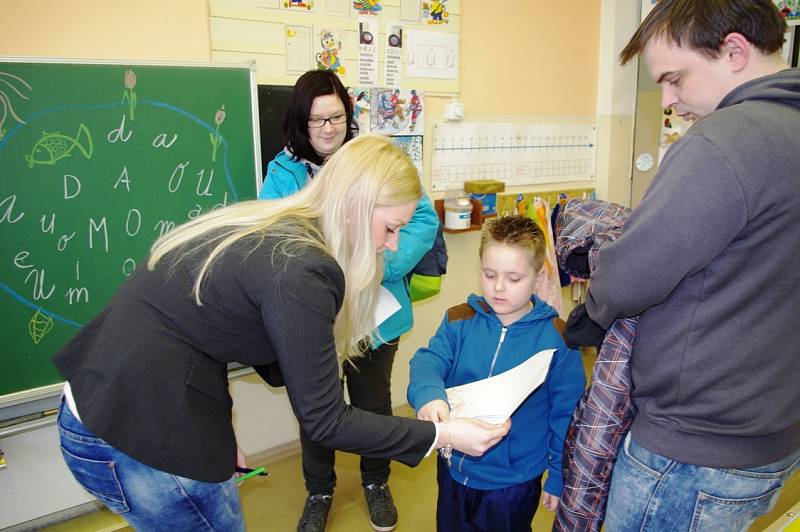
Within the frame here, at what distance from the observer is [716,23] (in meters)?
0.89

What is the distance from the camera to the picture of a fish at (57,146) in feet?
5.36

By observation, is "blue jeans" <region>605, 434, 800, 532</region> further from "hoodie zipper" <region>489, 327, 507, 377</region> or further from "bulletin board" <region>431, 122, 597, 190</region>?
"bulletin board" <region>431, 122, 597, 190</region>

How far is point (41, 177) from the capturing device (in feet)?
5.40

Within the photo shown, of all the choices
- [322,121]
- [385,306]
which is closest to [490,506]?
[385,306]

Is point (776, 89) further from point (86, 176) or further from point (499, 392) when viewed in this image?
point (86, 176)

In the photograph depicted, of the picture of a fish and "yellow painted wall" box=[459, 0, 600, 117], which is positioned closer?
the picture of a fish

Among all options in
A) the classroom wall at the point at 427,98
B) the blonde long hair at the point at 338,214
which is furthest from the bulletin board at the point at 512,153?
the blonde long hair at the point at 338,214

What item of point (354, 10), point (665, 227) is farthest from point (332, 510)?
point (354, 10)

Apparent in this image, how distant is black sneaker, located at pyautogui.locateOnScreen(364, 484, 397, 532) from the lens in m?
2.07

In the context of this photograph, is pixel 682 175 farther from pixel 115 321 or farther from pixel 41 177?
pixel 41 177

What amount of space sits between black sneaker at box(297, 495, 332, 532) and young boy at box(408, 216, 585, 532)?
0.72 meters

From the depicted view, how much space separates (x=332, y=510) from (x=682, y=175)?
187 cm

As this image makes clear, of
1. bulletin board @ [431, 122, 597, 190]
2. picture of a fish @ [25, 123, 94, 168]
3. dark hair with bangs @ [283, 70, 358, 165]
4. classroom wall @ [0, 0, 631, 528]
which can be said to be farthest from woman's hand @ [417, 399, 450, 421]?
bulletin board @ [431, 122, 597, 190]

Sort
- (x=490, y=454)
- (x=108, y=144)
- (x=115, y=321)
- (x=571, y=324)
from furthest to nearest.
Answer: (x=108, y=144) < (x=490, y=454) < (x=571, y=324) < (x=115, y=321)
